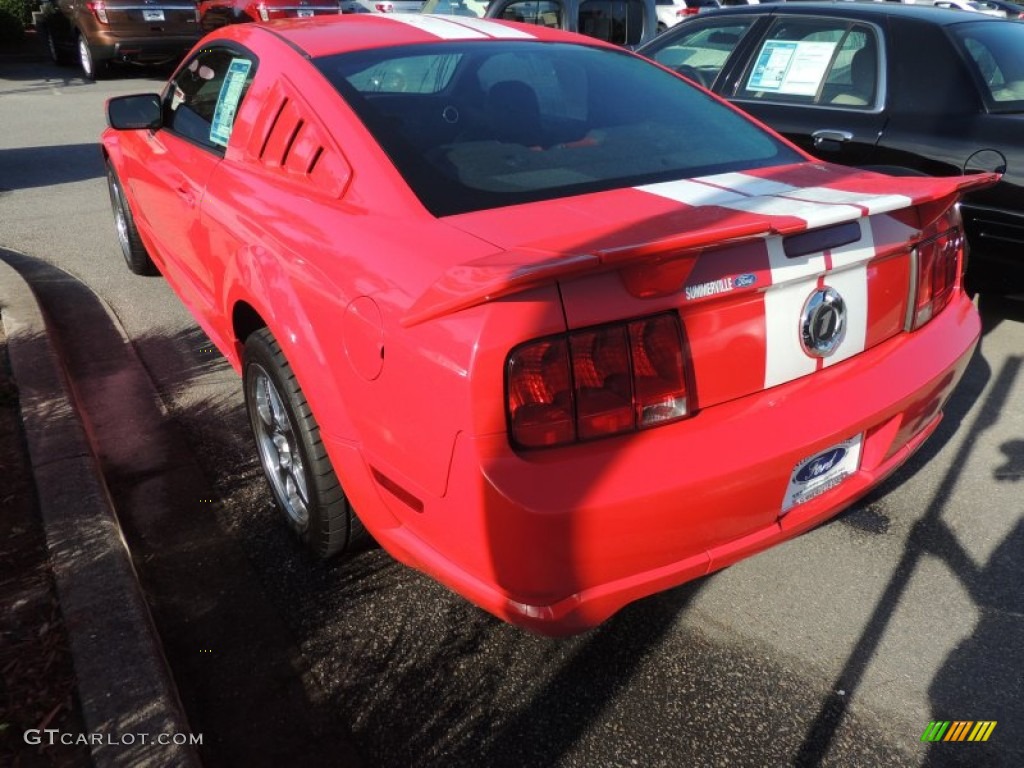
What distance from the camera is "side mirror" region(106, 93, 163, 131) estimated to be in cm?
380

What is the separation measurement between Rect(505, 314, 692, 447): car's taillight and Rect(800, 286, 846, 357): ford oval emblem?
37cm

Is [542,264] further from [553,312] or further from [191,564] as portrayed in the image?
[191,564]

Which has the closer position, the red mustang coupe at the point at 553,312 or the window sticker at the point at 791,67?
the red mustang coupe at the point at 553,312

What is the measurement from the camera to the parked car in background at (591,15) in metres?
8.46

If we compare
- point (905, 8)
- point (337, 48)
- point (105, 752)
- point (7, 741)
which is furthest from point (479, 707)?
point (905, 8)

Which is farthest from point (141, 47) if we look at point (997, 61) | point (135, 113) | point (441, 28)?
point (997, 61)

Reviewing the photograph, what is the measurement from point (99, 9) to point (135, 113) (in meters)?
10.4

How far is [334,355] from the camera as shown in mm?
2186

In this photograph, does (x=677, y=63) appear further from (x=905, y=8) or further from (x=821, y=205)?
(x=821, y=205)

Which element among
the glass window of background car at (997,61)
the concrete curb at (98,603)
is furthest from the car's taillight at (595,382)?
the glass window of background car at (997,61)

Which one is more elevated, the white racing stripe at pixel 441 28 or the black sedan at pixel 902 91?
the white racing stripe at pixel 441 28

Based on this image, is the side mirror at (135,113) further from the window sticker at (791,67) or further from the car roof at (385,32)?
the window sticker at (791,67)

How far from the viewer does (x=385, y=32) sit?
9.71 ft

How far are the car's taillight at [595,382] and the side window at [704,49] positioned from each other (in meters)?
3.67
